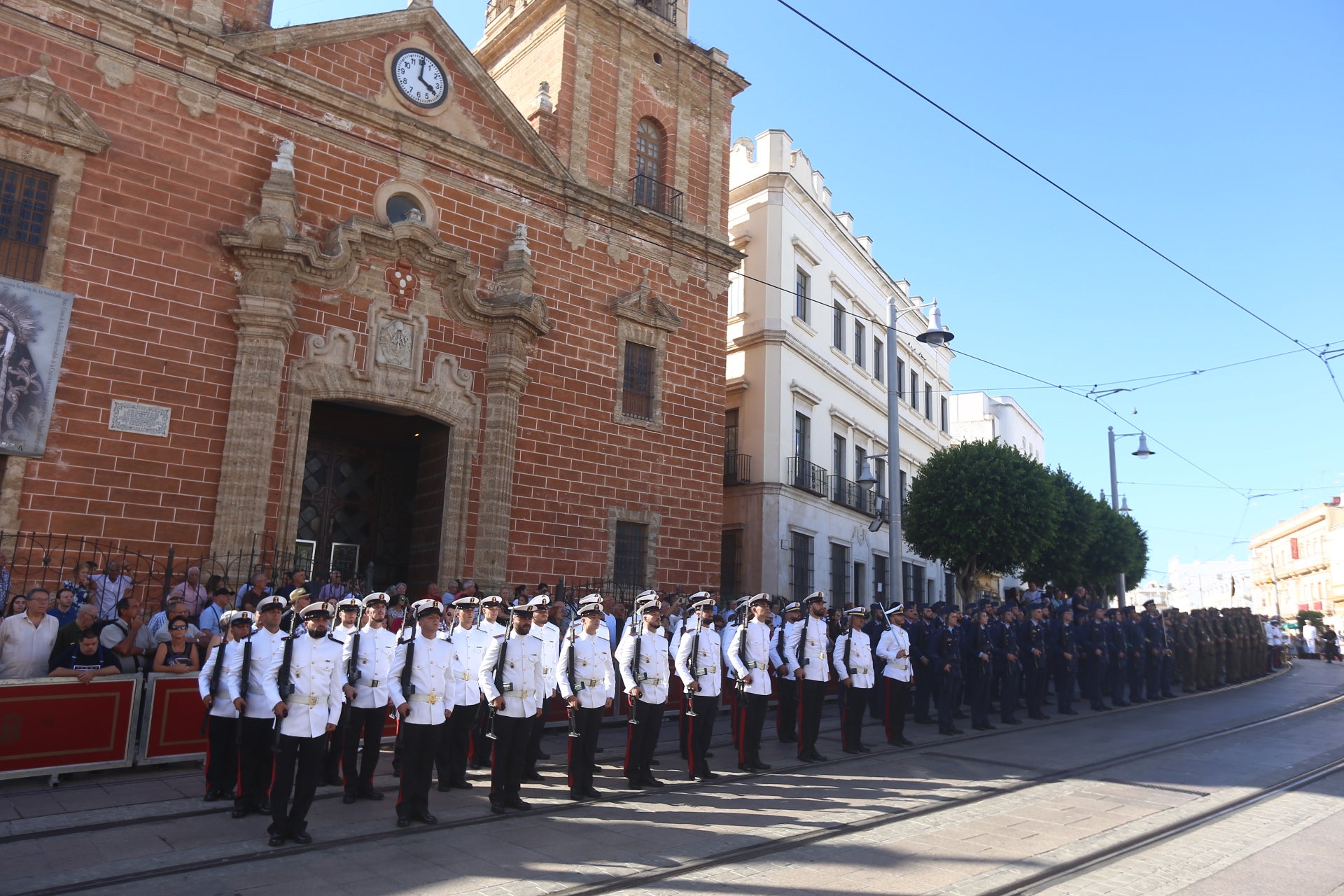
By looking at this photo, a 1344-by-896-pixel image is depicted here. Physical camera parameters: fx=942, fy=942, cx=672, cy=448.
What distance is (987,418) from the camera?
155 feet

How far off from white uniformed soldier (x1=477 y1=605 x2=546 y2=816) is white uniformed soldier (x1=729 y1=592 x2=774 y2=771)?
271 centimetres

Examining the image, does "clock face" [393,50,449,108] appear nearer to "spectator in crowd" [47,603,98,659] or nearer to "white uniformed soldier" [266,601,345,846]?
"spectator in crowd" [47,603,98,659]

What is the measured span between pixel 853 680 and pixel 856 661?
0.25 metres

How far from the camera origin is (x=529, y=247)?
18.0 metres

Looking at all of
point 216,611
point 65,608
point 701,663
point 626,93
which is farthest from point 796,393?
point 65,608

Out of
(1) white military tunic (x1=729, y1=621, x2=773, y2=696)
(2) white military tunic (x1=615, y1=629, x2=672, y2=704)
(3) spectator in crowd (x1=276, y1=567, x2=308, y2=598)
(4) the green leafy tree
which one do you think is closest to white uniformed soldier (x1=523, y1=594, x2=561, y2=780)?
(2) white military tunic (x1=615, y1=629, x2=672, y2=704)

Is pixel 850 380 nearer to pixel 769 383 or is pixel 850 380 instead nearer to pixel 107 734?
pixel 769 383

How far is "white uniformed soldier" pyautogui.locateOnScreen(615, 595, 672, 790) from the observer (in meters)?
9.38

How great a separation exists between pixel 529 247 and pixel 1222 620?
62.4ft

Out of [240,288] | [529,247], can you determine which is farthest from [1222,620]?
[240,288]

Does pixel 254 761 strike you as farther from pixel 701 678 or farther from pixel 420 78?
pixel 420 78

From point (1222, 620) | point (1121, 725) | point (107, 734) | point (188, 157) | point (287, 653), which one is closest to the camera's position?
point (287, 653)

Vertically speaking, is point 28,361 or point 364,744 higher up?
point 28,361

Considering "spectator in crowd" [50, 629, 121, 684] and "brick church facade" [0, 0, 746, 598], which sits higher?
"brick church facade" [0, 0, 746, 598]
